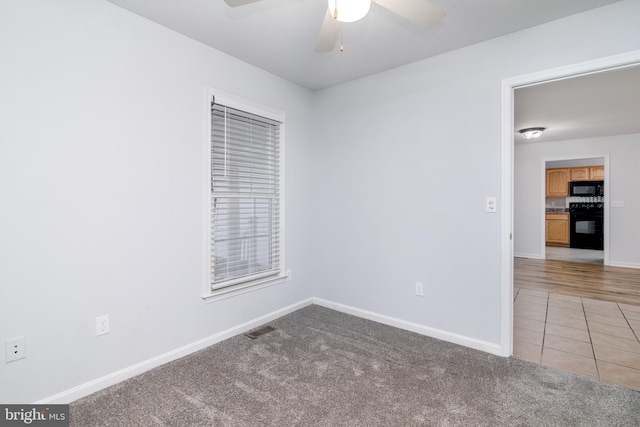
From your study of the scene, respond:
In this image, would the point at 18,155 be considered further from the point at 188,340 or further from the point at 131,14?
the point at 188,340

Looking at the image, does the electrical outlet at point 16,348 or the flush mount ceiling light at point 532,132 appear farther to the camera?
the flush mount ceiling light at point 532,132

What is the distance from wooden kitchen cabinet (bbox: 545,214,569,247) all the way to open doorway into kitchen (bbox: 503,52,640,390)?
83.3 inches

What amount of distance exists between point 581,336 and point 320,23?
345 cm

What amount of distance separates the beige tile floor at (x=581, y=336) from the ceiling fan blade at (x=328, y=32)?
2.61 m

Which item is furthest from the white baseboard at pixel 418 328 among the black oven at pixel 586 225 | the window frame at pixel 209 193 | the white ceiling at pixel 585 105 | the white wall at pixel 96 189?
the black oven at pixel 586 225

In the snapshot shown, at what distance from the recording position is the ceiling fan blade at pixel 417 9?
4.78 ft

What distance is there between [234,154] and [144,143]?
76 centimetres

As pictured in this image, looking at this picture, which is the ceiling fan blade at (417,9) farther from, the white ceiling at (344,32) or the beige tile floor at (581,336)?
the beige tile floor at (581,336)

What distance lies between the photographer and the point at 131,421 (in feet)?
5.57

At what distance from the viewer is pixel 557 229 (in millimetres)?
8312

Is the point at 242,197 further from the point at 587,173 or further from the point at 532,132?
the point at 587,173

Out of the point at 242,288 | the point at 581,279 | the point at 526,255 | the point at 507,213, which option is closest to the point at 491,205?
the point at 507,213

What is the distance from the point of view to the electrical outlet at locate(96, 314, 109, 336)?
6.53ft

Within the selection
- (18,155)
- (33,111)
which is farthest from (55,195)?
(33,111)
